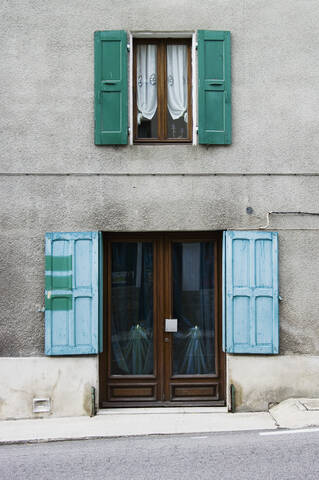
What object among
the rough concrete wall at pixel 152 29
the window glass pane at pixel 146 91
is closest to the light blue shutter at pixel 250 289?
the rough concrete wall at pixel 152 29

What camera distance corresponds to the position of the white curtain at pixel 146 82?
7.77 metres

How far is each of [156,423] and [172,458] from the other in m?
1.50

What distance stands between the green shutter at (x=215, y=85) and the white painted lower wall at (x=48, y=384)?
3495 millimetres

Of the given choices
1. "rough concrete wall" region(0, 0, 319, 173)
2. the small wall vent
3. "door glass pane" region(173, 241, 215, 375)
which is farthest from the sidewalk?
"rough concrete wall" region(0, 0, 319, 173)

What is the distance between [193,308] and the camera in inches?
308

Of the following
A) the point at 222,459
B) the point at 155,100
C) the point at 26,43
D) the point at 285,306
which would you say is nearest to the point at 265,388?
the point at 285,306

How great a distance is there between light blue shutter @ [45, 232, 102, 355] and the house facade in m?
0.02

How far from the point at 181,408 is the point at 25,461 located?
8.57ft

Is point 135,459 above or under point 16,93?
under

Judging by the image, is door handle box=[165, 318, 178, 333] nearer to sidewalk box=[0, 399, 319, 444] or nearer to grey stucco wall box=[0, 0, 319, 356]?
sidewalk box=[0, 399, 319, 444]

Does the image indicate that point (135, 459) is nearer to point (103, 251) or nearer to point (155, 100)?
point (103, 251)

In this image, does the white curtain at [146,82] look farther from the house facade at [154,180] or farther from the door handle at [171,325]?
the door handle at [171,325]

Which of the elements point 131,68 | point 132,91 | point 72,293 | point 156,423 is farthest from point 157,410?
point 131,68

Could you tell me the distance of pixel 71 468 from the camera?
17.3 ft
